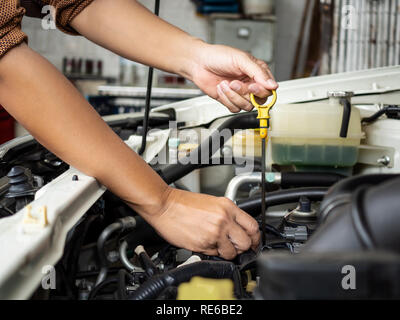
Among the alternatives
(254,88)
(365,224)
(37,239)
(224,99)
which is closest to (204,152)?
(224,99)

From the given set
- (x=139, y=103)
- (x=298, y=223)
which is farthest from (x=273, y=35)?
(x=298, y=223)

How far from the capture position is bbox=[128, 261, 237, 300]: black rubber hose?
55cm

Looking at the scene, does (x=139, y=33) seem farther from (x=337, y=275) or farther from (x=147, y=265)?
(x=337, y=275)

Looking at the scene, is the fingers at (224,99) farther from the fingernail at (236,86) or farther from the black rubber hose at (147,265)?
the black rubber hose at (147,265)

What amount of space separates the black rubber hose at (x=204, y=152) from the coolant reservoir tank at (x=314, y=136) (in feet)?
0.28

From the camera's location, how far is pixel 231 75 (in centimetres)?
97

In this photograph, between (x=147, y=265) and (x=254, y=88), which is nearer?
(x=147, y=265)

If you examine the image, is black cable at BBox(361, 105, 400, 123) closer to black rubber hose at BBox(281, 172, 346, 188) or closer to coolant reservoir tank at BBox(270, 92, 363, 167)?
coolant reservoir tank at BBox(270, 92, 363, 167)

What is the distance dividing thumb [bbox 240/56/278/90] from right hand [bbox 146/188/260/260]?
239 millimetres

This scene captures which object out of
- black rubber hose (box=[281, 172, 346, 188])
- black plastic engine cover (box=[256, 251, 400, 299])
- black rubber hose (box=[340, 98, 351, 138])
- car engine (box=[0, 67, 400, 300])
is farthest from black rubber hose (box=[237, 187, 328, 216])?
black plastic engine cover (box=[256, 251, 400, 299])

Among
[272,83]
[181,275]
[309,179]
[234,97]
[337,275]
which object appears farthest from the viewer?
[309,179]

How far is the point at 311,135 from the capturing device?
1161 millimetres

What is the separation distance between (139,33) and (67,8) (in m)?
0.16

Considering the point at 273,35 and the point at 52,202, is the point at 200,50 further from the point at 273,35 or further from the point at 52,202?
the point at 273,35
